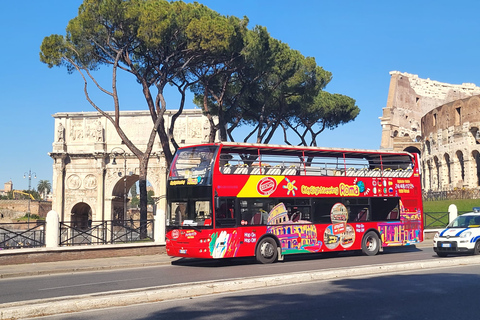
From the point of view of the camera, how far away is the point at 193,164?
1541cm

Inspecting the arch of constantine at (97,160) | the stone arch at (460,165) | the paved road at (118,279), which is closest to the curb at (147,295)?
the paved road at (118,279)

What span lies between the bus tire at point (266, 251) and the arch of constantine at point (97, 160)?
33.2 metres

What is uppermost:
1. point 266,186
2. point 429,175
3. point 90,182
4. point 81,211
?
point 429,175

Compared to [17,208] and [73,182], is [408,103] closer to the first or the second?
[73,182]

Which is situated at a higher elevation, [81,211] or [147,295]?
[81,211]

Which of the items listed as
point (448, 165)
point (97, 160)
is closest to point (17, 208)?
point (97, 160)

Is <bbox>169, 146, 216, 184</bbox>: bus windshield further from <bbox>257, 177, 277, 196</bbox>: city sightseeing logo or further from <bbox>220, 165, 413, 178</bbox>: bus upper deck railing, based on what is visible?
<bbox>257, 177, 277, 196</bbox>: city sightseeing logo

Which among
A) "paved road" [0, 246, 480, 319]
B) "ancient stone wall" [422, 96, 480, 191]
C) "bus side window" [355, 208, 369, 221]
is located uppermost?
"ancient stone wall" [422, 96, 480, 191]

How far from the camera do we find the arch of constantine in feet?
160

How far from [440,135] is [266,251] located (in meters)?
43.1

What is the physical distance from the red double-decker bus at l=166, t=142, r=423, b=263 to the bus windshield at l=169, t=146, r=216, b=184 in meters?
0.03

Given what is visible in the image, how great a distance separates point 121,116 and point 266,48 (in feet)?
84.1

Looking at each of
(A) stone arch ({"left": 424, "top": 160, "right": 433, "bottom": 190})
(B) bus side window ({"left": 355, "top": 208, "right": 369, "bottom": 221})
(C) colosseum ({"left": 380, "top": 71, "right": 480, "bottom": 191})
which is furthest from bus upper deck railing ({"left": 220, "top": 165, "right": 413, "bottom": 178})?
(A) stone arch ({"left": 424, "top": 160, "right": 433, "bottom": 190})

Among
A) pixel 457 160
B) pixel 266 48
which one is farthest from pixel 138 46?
pixel 457 160
